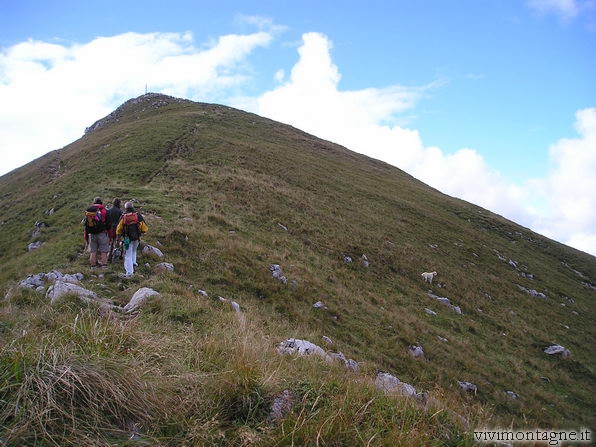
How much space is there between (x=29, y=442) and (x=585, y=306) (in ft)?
117

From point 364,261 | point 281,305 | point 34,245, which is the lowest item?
point 34,245

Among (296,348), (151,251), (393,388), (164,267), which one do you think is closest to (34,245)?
(151,251)

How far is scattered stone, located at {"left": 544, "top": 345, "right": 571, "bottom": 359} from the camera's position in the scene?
1769 centimetres

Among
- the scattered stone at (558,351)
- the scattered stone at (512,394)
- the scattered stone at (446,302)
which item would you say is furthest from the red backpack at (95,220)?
the scattered stone at (558,351)

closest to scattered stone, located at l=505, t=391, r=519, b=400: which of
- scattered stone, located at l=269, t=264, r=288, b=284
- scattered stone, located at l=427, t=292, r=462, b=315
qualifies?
scattered stone, located at l=427, t=292, r=462, b=315

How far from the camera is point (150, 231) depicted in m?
15.4

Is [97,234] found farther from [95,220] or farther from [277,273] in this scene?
[277,273]

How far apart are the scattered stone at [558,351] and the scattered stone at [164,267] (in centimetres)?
1756

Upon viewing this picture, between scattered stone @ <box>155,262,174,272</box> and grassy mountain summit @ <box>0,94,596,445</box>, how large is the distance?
16.7 inches

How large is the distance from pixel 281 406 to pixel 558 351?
19175mm

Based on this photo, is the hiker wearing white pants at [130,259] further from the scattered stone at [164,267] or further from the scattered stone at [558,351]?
the scattered stone at [558,351]

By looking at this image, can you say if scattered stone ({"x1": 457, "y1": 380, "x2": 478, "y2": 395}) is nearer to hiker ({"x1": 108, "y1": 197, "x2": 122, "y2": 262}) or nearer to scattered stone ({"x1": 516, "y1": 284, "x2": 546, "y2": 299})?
hiker ({"x1": 108, "y1": 197, "x2": 122, "y2": 262})

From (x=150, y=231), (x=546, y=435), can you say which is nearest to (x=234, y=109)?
(x=150, y=231)

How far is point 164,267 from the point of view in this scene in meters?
12.3
